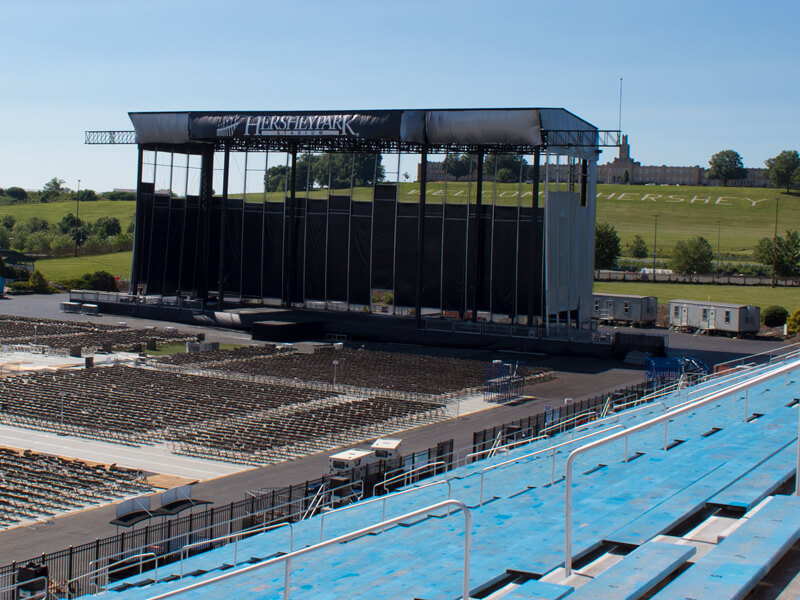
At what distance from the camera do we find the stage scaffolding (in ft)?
204

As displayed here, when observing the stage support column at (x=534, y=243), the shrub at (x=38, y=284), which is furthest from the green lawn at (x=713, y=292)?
the shrub at (x=38, y=284)

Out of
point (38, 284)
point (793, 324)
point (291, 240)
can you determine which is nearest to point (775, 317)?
point (793, 324)

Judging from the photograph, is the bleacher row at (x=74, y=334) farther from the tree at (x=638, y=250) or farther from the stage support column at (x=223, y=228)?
the tree at (x=638, y=250)

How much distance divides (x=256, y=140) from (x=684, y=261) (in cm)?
6723

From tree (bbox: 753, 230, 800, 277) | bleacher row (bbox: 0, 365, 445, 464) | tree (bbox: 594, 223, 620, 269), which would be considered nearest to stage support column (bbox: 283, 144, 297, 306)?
bleacher row (bbox: 0, 365, 445, 464)

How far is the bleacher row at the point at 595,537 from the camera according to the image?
888 cm

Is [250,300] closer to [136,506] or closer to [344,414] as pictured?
[344,414]

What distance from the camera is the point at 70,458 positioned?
105 ft

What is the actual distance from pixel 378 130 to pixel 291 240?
51.7 ft

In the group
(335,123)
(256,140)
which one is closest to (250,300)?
(256,140)

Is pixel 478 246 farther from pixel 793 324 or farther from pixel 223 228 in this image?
pixel 793 324

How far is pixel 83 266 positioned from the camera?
122438mm

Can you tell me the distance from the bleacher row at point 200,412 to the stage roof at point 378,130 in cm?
2364

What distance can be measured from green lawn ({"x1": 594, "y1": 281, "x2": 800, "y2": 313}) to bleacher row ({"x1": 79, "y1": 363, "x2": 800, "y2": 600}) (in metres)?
77.1
